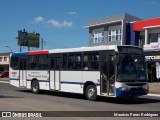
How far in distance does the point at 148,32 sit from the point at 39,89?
2747cm

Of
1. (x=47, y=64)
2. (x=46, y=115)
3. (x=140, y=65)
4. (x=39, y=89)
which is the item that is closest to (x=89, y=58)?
(x=140, y=65)

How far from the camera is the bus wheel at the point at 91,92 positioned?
61.7 feet

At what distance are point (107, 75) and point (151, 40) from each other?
30895 mm

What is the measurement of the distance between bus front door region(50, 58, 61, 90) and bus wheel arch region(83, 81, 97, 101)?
8.61 ft

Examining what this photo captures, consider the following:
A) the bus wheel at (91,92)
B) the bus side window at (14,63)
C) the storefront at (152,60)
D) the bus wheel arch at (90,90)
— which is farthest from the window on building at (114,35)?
the bus wheel at (91,92)

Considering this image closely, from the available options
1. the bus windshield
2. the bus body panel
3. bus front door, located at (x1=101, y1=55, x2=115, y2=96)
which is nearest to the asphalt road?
bus front door, located at (x1=101, y1=55, x2=115, y2=96)

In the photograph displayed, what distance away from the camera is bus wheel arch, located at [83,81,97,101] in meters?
18.8

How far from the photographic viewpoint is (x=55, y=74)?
21844 mm

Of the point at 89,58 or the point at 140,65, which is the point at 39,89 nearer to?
the point at 89,58

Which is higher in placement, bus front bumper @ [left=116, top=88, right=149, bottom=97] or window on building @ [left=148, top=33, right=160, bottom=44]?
window on building @ [left=148, top=33, right=160, bottom=44]

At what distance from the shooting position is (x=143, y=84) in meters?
18.3

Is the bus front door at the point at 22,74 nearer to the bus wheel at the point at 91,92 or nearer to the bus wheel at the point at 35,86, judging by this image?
the bus wheel at the point at 35,86

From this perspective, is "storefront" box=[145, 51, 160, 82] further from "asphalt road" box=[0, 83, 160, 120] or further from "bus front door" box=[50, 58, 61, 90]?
"asphalt road" box=[0, 83, 160, 120]

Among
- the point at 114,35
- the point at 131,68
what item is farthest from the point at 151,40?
the point at 131,68
